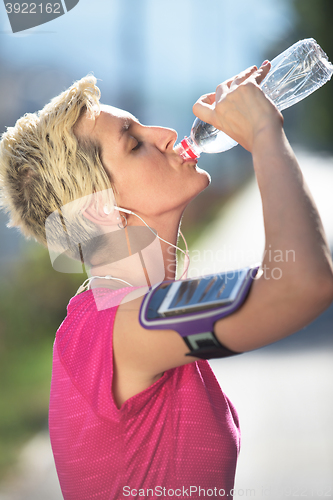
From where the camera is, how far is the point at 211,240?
3100 mm

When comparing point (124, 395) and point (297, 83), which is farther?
point (297, 83)

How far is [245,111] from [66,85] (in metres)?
2.07

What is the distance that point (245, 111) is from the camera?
0.63 m

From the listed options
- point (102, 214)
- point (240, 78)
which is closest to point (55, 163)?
point (102, 214)

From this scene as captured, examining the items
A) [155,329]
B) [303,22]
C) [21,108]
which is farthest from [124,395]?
[303,22]

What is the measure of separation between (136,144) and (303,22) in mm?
3317

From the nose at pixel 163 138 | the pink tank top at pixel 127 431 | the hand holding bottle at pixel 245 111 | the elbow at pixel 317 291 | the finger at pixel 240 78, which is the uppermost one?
the finger at pixel 240 78

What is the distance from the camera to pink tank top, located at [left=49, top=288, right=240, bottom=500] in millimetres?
685

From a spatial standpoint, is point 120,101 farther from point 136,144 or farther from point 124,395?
point 124,395

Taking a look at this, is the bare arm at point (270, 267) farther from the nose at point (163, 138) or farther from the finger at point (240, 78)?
the nose at point (163, 138)

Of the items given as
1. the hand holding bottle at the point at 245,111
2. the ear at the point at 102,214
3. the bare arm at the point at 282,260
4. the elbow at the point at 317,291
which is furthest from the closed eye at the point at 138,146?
the elbow at the point at 317,291

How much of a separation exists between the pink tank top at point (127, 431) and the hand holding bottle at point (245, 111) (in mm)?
343

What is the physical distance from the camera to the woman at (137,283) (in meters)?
0.52

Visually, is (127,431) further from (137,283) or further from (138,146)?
(138,146)
